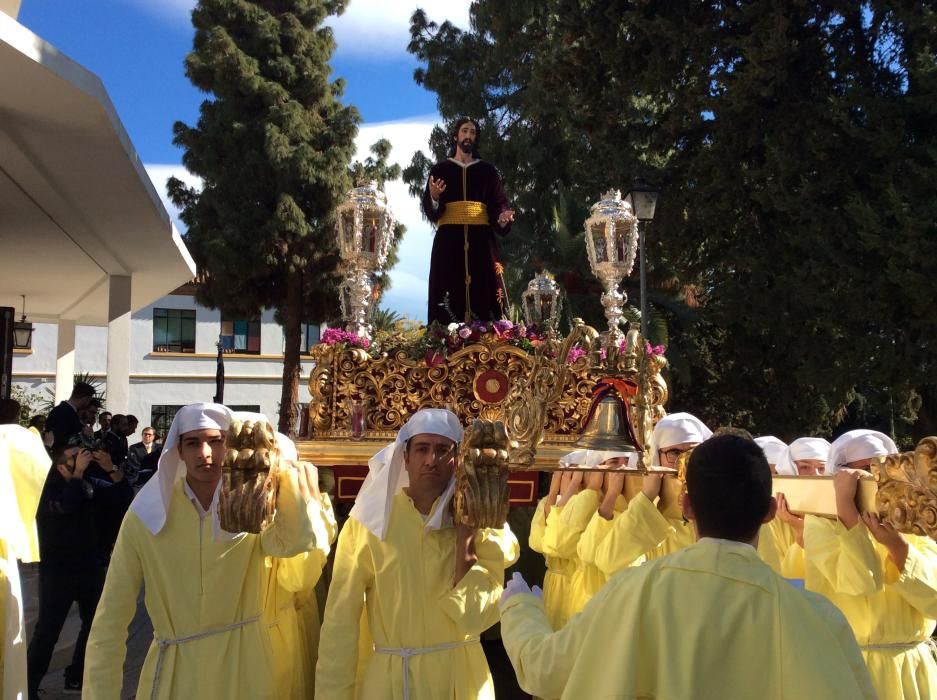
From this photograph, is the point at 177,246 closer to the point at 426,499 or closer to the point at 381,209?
Answer: the point at 381,209

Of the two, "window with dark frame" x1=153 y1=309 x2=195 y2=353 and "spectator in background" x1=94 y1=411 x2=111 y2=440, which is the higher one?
"window with dark frame" x1=153 y1=309 x2=195 y2=353

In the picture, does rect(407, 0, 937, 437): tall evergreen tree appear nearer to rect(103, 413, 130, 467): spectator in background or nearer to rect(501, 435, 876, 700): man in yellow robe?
rect(103, 413, 130, 467): spectator in background

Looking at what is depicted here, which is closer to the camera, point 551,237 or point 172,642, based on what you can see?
point 172,642

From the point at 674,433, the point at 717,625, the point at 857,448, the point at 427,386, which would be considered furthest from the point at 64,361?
the point at 717,625

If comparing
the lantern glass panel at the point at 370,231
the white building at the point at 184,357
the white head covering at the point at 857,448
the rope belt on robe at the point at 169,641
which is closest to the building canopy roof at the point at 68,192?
the lantern glass panel at the point at 370,231

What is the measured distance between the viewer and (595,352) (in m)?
5.35

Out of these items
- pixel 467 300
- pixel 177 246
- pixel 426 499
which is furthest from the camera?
pixel 177 246

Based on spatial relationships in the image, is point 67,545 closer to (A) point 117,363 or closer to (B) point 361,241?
(B) point 361,241

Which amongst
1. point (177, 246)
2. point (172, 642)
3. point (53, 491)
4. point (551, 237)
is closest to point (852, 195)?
point (551, 237)

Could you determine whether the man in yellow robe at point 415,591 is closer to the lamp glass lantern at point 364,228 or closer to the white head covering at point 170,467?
the white head covering at point 170,467

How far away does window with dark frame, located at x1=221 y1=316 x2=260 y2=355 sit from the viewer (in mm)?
32031

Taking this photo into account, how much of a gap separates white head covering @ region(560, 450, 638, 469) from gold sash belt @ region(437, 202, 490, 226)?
105 inches

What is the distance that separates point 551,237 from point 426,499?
653 inches

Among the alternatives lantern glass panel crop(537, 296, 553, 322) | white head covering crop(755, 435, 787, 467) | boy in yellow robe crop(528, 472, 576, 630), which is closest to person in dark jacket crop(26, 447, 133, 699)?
boy in yellow robe crop(528, 472, 576, 630)
